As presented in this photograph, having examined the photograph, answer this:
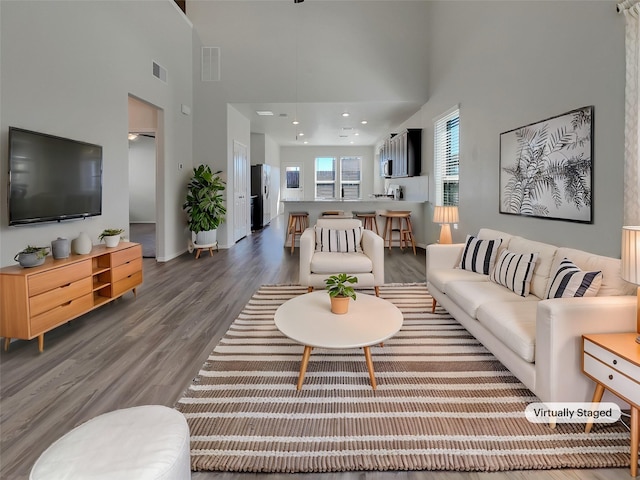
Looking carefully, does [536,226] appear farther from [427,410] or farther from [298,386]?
[298,386]

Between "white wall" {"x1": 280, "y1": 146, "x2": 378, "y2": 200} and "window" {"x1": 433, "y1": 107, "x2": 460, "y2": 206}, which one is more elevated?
"white wall" {"x1": 280, "y1": 146, "x2": 378, "y2": 200}

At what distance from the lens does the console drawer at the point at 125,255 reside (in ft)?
12.0

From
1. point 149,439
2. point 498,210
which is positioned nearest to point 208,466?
point 149,439

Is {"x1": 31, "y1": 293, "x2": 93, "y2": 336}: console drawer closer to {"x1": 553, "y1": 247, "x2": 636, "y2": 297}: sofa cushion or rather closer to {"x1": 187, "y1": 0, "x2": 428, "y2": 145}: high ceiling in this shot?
{"x1": 553, "y1": 247, "x2": 636, "y2": 297}: sofa cushion

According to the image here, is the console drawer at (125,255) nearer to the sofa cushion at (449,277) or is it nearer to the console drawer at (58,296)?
the console drawer at (58,296)

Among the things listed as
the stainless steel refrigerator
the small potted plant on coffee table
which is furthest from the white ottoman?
the stainless steel refrigerator

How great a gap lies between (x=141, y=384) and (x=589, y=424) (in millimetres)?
2449

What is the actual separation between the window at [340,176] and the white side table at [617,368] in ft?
41.7

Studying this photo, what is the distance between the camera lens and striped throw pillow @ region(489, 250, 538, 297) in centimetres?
272

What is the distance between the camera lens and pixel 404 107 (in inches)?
293

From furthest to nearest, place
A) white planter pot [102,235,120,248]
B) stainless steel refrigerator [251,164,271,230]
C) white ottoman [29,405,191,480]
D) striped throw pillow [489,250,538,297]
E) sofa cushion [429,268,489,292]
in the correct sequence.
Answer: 1. stainless steel refrigerator [251,164,271,230]
2. white planter pot [102,235,120,248]
3. sofa cushion [429,268,489,292]
4. striped throw pillow [489,250,538,297]
5. white ottoman [29,405,191,480]

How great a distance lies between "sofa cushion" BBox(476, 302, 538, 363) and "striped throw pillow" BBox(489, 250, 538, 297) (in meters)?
0.20

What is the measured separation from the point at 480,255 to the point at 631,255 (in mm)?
1675

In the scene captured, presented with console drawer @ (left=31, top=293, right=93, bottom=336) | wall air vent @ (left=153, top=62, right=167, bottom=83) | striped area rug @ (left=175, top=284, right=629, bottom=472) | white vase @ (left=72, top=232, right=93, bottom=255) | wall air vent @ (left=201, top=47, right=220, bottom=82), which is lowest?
striped area rug @ (left=175, top=284, right=629, bottom=472)
